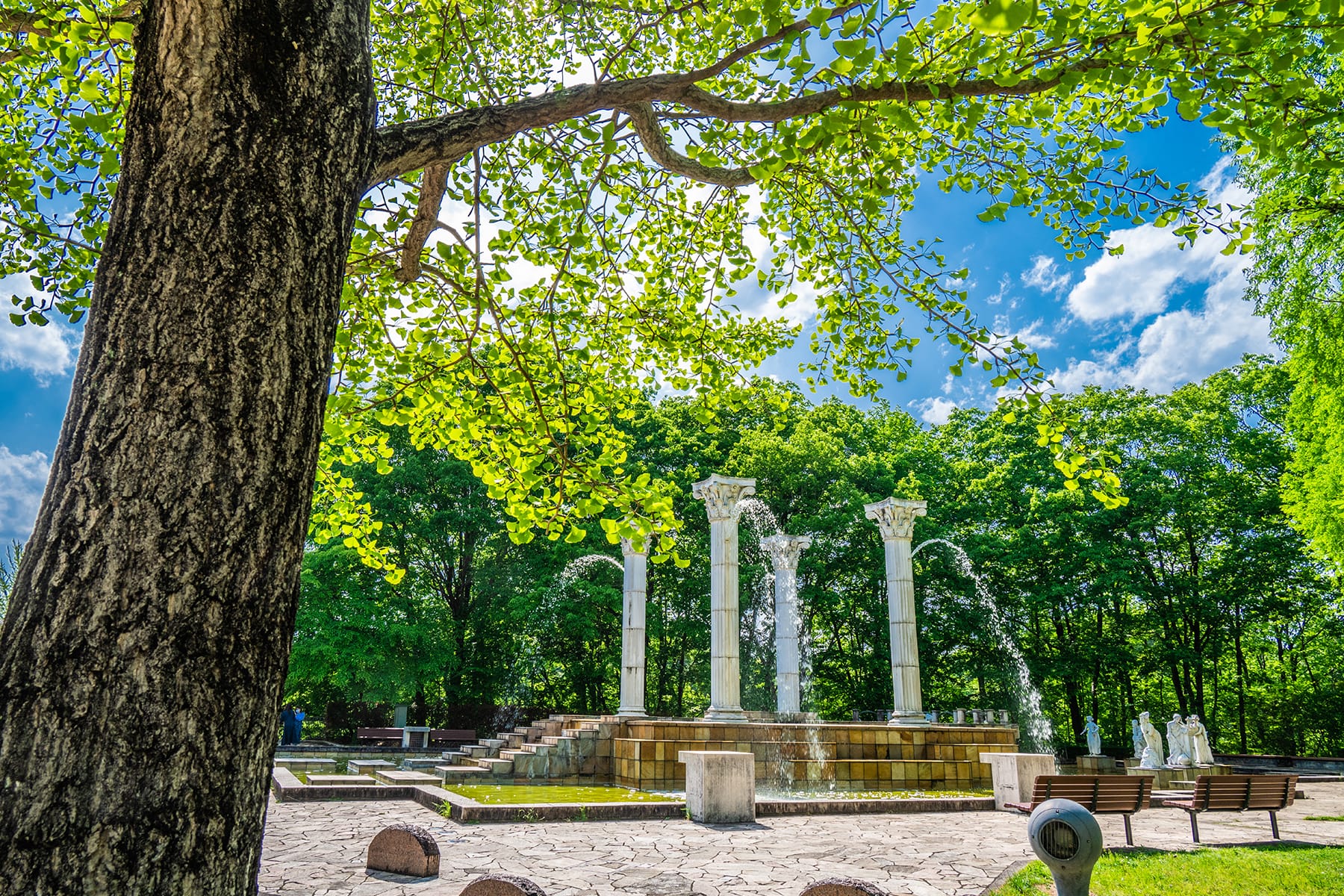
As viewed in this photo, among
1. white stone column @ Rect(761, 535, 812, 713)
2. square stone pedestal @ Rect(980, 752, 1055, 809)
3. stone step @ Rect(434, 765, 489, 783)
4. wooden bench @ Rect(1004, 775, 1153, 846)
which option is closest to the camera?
wooden bench @ Rect(1004, 775, 1153, 846)

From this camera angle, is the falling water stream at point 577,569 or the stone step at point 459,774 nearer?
the stone step at point 459,774

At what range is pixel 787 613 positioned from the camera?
2431 cm

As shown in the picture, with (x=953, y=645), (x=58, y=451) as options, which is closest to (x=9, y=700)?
(x=58, y=451)

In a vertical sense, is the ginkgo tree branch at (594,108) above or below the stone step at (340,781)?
above

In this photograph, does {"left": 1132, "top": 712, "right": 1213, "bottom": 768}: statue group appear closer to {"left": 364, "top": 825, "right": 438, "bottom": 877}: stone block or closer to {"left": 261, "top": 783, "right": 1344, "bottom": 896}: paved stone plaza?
{"left": 261, "top": 783, "right": 1344, "bottom": 896}: paved stone plaza

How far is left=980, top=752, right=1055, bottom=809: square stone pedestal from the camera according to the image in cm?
1327

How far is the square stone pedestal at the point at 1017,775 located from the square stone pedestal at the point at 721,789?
4.81 metres

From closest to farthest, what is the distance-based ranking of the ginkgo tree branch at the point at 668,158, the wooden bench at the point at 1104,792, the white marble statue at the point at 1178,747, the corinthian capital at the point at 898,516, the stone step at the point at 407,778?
the ginkgo tree branch at the point at 668,158
the wooden bench at the point at 1104,792
the stone step at the point at 407,778
the white marble statue at the point at 1178,747
the corinthian capital at the point at 898,516

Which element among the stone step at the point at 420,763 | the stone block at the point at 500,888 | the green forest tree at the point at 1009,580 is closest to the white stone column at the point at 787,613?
the green forest tree at the point at 1009,580

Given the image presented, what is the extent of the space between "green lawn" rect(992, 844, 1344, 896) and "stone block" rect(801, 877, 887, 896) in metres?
2.78

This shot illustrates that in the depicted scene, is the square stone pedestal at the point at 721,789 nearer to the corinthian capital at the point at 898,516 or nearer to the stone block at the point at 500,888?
the stone block at the point at 500,888

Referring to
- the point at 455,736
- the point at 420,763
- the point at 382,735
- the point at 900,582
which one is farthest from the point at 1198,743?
the point at 382,735

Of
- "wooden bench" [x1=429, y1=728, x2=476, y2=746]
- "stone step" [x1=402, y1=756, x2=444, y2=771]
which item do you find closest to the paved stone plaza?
"stone step" [x1=402, y1=756, x2=444, y2=771]

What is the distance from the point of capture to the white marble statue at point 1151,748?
2092 centimetres
